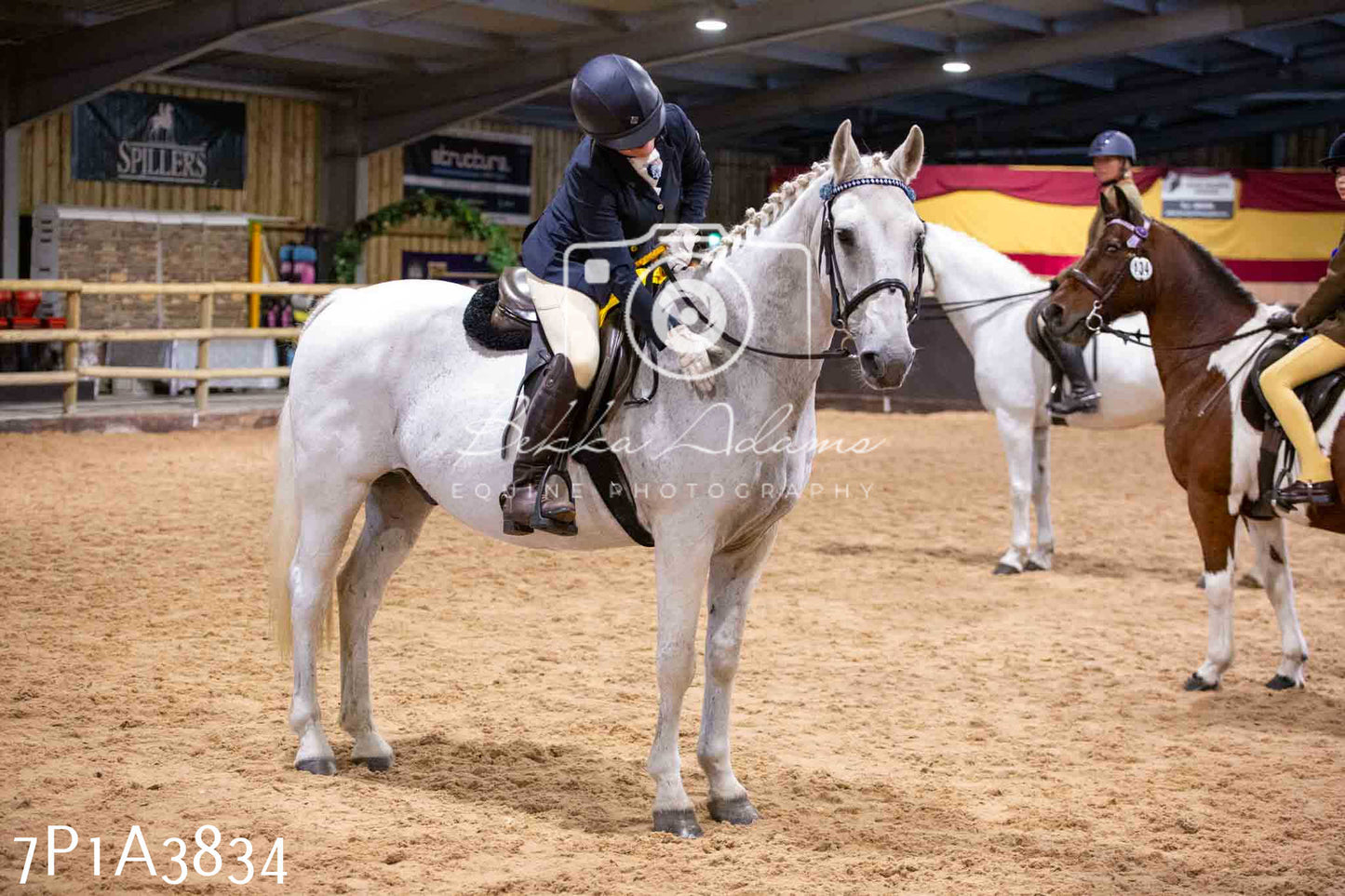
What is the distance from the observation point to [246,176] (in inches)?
714

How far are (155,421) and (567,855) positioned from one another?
1114 centimetres

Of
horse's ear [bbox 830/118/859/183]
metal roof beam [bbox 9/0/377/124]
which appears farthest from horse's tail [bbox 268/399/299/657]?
metal roof beam [bbox 9/0/377/124]

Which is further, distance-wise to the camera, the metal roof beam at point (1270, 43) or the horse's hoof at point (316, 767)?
the metal roof beam at point (1270, 43)

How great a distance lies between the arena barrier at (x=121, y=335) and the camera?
42.4 ft

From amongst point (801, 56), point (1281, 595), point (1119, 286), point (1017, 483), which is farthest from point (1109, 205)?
point (801, 56)

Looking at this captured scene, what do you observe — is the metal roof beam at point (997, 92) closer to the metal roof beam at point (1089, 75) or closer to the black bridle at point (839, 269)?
the metal roof beam at point (1089, 75)

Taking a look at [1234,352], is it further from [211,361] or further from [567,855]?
[211,361]

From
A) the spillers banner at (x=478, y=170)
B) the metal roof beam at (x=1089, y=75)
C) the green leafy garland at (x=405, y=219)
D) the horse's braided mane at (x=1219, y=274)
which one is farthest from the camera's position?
the metal roof beam at (x=1089, y=75)

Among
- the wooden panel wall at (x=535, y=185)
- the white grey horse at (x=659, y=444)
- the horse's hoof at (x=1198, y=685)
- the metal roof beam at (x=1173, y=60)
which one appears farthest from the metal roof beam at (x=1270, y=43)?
the white grey horse at (x=659, y=444)

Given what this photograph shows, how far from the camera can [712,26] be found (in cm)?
1508

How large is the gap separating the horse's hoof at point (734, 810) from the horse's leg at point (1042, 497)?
4.75m

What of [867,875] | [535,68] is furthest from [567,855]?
[535,68]

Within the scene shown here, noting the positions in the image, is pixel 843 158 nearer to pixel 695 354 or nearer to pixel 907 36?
pixel 695 354

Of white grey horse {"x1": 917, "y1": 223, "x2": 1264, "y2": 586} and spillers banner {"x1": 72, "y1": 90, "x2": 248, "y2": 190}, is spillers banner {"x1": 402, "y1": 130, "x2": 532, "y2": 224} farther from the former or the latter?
white grey horse {"x1": 917, "y1": 223, "x2": 1264, "y2": 586}
